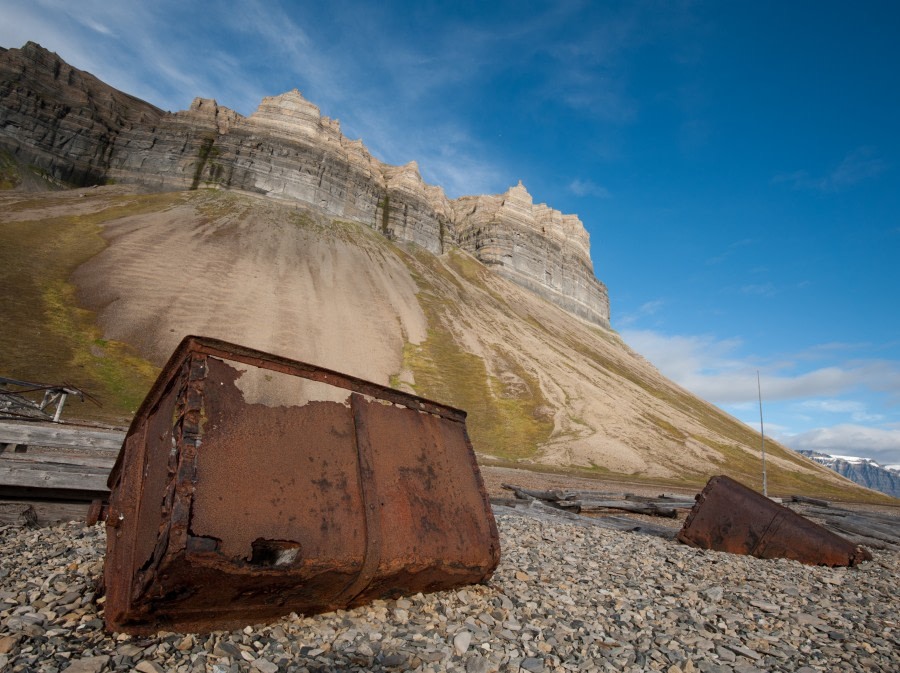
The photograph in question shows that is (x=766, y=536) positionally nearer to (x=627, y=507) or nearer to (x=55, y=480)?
(x=627, y=507)

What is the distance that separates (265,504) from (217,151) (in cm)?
8840

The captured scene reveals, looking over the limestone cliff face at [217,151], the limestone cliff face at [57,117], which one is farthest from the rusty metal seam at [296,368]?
the limestone cliff face at [57,117]

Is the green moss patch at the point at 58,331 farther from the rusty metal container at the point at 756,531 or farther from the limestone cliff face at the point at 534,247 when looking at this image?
the limestone cliff face at the point at 534,247

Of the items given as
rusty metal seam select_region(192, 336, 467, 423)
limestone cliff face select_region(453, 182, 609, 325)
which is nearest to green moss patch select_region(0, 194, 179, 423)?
rusty metal seam select_region(192, 336, 467, 423)

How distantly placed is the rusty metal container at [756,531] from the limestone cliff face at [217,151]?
7471 cm

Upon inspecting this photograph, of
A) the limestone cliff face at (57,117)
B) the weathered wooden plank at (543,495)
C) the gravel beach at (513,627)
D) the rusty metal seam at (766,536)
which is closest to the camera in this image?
the gravel beach at (513,627)

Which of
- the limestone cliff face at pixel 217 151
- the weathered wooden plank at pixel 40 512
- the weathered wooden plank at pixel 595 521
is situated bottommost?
the weathered wooden plank at pixel 595 521

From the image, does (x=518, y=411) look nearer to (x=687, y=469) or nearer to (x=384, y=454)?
(x=687, y=469)

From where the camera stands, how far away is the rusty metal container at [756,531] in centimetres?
839

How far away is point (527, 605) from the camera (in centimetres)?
475

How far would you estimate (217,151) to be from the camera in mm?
77562

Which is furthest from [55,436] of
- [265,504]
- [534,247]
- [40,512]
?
[534,247]

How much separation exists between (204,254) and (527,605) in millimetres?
53436

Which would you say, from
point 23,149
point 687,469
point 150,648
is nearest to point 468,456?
point 150,648
